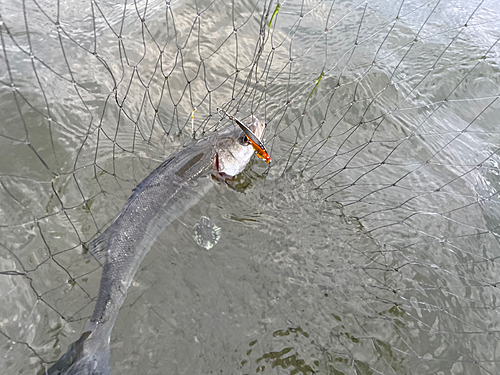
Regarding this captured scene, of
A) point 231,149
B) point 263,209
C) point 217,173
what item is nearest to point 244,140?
point 231,149

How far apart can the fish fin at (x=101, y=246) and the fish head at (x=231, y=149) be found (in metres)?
1.56

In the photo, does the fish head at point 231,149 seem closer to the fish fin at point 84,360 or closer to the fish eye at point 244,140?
the fish eye at point 244,140

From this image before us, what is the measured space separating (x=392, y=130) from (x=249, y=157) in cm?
256

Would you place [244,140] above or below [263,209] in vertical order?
above

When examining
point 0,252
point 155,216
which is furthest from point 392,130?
point 0,252

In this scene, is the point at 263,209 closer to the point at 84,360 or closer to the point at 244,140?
the point at 244,140

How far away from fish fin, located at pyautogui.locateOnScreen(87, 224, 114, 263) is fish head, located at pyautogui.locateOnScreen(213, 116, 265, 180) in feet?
5.11

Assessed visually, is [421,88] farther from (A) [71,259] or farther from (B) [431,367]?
(A) [71,259]

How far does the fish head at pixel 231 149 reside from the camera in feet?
15.2

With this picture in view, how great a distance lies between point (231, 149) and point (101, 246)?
1980 millimetres

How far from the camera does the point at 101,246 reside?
3.73 m

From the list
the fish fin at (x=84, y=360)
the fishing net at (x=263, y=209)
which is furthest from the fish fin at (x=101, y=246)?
the fish fin at (x=84, y=360)

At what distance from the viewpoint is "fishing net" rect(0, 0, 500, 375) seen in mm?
3473

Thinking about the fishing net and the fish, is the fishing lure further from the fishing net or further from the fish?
the fishing net
